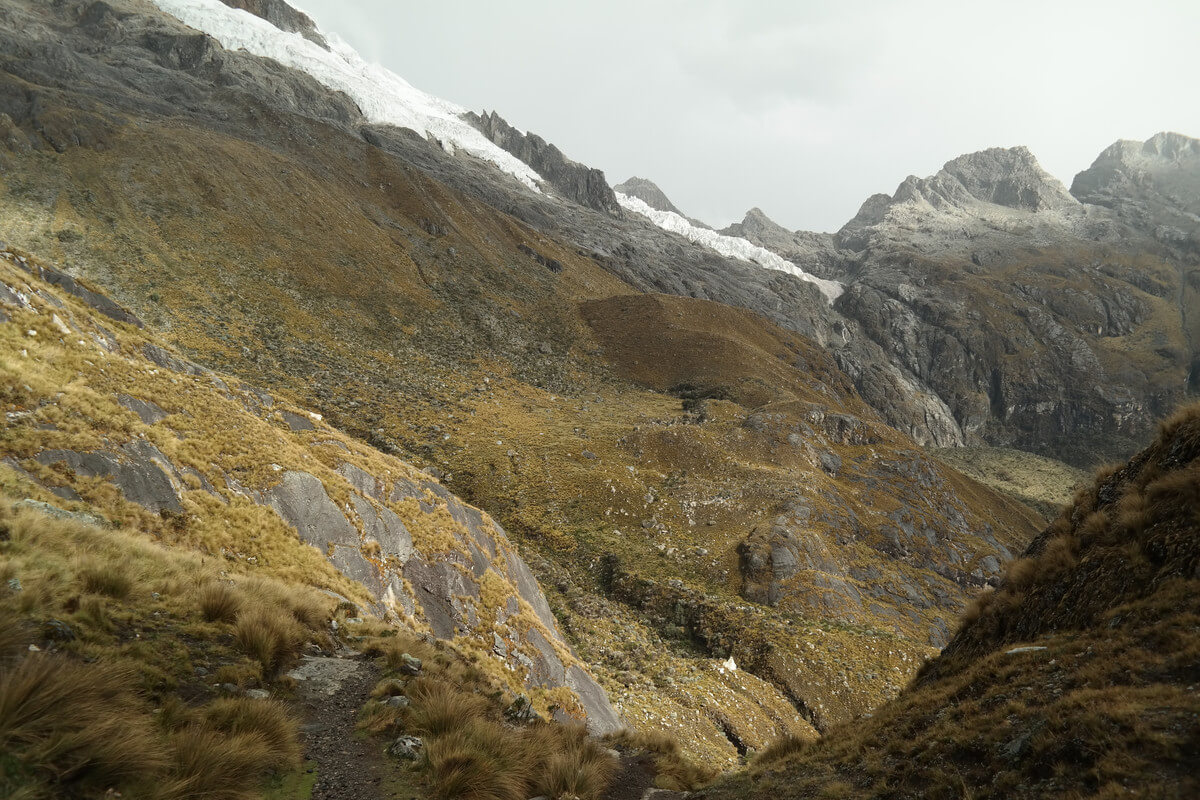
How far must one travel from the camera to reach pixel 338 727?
23.8 ft

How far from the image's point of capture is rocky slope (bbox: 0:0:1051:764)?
995 inches

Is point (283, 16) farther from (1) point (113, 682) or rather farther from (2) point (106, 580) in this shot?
(1) point (113, 682)

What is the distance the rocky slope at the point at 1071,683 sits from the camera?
17.1 feet

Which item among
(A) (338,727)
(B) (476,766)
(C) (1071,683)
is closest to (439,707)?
(A) (338,727)

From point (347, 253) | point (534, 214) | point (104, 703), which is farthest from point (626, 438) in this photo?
point (534, 214)

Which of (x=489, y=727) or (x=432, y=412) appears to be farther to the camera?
(x=432, y=412)

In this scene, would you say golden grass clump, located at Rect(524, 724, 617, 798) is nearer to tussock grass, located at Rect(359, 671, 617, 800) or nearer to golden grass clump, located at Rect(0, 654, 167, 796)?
tussock grass, located at Rect(359, 671, 617, 800)

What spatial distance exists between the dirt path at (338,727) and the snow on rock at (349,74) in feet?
484

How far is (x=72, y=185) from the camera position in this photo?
2108 inches

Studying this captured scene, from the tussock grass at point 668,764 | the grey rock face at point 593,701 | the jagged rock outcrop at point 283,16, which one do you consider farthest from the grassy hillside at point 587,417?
the jagged rock outcrop at point 283,16

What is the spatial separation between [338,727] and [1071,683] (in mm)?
9493

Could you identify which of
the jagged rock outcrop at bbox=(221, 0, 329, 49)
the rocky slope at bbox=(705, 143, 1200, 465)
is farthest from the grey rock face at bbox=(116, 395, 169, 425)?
the jagged rock outcrop at bbox=(221, 0, 329, 49)

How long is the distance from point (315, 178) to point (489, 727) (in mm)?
90819

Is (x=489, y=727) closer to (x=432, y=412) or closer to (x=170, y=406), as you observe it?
(x=170, y=406)
